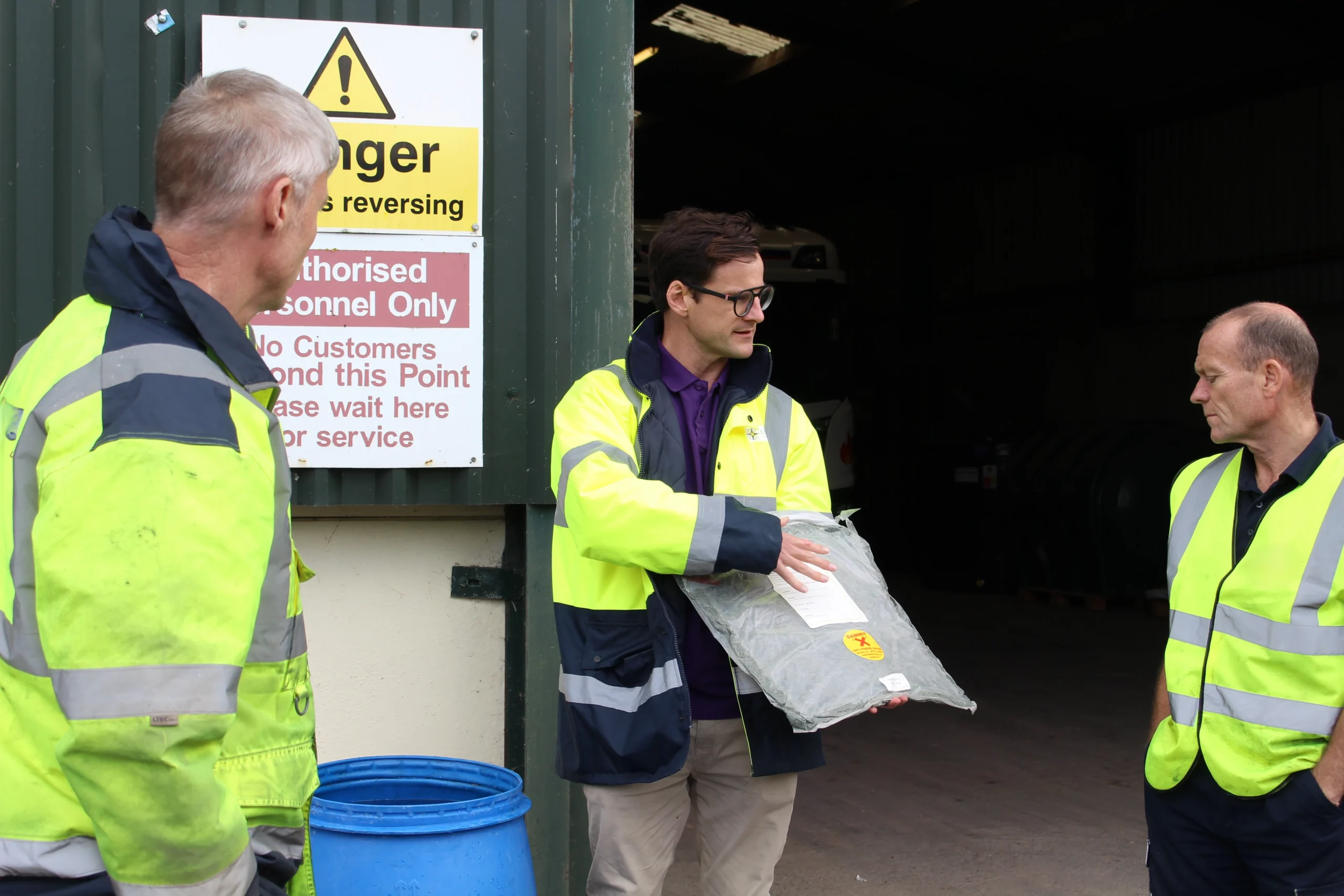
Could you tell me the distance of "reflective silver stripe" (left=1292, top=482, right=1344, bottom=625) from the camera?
2.55m

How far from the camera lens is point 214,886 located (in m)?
1.40

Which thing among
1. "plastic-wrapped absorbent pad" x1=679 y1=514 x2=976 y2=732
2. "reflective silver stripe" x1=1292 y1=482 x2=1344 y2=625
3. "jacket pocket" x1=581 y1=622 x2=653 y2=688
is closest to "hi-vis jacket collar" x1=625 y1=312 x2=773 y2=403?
"plastic-wrapped absorbent pad" x1=679 y1=514 x2=976 y2=732

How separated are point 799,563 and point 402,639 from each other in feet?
4.43

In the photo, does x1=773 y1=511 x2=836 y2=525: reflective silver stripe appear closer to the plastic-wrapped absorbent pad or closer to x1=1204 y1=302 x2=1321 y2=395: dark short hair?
the plastic-wrapped absorbent pad

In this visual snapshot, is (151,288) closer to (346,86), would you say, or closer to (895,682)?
(895,682)

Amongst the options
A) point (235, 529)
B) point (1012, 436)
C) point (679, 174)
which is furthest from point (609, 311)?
point (679, 174)

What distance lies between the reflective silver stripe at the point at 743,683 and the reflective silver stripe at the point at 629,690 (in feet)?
0.37

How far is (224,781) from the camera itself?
1.48m

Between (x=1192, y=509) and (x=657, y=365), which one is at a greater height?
(x=657, y=365)

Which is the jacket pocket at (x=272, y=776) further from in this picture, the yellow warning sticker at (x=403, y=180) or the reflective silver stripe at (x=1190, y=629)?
the reflective silver stripe at (x=1190, y=629)

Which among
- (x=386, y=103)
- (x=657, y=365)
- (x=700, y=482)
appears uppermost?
(x=386, y=103)

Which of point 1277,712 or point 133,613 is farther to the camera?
point 1277,712

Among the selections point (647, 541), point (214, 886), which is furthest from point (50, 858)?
point (647, 541)

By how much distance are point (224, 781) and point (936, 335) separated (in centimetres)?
1727
